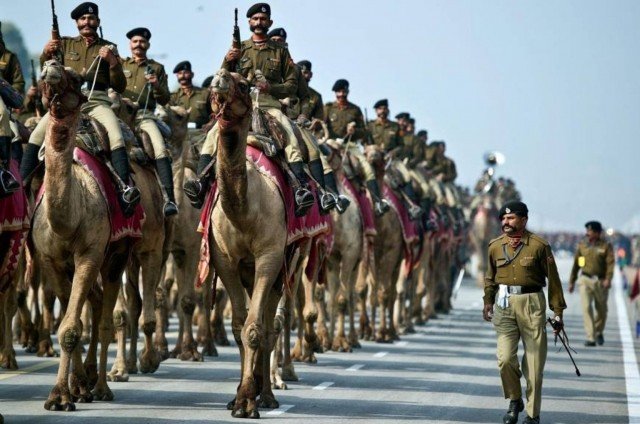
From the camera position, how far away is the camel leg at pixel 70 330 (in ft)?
52.1

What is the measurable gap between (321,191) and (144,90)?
2.69m

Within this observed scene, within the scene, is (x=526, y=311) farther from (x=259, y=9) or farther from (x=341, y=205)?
(x=341, y=205)

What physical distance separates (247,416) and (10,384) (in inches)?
143

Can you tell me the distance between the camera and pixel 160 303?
21984 mm

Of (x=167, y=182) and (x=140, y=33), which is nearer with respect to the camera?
(x=167, y=182)

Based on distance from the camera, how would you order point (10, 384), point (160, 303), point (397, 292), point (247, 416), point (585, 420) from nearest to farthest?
1. point (247, 416)
2. point (585, 420)
3. point (10, 384)
4. point (160, 303)
5. point (397, 292)

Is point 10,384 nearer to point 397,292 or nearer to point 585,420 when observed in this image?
point 585,420

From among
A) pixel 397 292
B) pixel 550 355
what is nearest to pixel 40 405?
pixel 550 355

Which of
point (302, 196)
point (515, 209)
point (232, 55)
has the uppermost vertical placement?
point (232, 55)

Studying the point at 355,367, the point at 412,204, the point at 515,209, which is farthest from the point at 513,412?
the point at 412,204

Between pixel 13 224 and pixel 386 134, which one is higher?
pixel 386 134

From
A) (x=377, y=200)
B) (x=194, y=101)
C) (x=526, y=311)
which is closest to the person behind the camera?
(x=526, y=311)

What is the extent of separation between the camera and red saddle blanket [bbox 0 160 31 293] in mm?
16297

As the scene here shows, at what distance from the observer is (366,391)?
1928 centimetres
